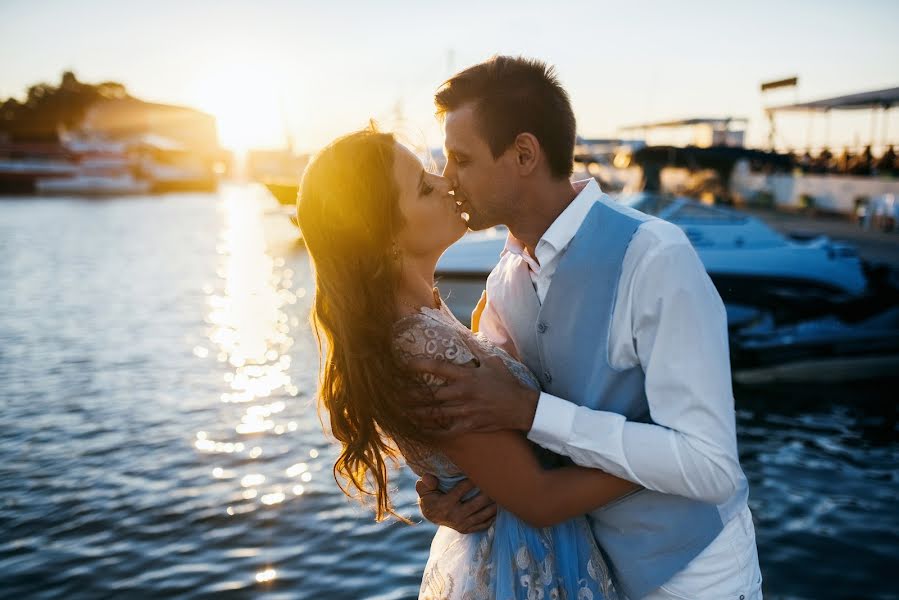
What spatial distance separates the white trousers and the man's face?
3.92ft

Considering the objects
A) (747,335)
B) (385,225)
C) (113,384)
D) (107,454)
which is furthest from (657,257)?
(113,384)

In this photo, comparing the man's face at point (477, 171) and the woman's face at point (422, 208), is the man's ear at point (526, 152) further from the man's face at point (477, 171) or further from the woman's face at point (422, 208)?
the woman's face at point (422, 208)

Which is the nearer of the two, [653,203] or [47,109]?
[653,203]

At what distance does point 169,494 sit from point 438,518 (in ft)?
20.3

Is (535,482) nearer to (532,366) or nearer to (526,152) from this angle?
(532,366)

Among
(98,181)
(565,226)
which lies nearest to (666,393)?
(565,226)

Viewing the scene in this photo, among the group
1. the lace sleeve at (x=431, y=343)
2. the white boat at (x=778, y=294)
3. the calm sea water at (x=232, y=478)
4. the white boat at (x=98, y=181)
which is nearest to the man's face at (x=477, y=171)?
the lace sleeve at (x=431, y=343)

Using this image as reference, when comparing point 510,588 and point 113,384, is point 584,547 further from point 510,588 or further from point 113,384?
point 113,384

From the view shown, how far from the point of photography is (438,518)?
234 centimetres

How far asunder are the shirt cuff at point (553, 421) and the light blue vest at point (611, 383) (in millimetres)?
127

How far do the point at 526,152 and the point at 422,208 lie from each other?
40 centimetres

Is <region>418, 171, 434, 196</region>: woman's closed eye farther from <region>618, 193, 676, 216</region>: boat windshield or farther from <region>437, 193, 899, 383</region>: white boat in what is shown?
<region>618, 193, 676, 216</region>: boat windshield

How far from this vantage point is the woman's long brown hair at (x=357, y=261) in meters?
2.27

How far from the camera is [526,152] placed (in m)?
2.32
